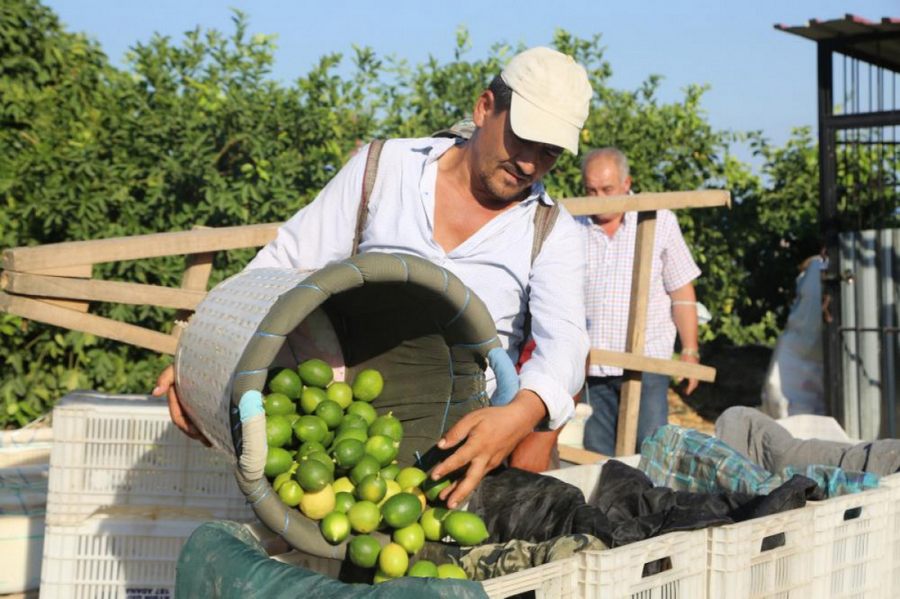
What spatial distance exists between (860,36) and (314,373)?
5.81m

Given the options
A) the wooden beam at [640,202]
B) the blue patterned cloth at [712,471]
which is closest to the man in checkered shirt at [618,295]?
the wooden beam at [640,202]

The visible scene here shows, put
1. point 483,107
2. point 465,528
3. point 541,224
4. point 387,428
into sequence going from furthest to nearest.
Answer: point 541,224 < point 483,107 < point 387,428 < point 465,528

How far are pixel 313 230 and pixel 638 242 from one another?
7.95 feet

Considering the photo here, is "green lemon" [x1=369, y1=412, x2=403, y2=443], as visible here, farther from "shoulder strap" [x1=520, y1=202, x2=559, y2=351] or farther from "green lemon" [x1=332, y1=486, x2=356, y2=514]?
"shoulder strap" [x1=520, y1=202, x2=559, y2=351]

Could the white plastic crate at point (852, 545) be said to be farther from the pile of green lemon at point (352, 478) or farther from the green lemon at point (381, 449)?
the green lemon at point (381, 449)

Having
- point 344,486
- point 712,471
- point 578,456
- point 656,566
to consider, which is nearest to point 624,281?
point 578,456

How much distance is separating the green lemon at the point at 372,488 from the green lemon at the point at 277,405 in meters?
0.27

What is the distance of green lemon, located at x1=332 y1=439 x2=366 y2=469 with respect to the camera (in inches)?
106

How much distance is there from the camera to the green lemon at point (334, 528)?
2.55m

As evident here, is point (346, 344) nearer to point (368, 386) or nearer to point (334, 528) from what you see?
point (368, 386)

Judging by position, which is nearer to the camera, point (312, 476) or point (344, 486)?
point (312, 476)

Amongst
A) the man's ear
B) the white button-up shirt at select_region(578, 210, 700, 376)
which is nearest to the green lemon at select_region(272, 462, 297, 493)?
the man's ear

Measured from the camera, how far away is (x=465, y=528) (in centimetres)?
264

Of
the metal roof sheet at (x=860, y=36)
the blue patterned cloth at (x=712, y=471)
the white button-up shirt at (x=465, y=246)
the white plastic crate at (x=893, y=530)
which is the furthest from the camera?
the metal roof sheet at (x=860, y=36)
